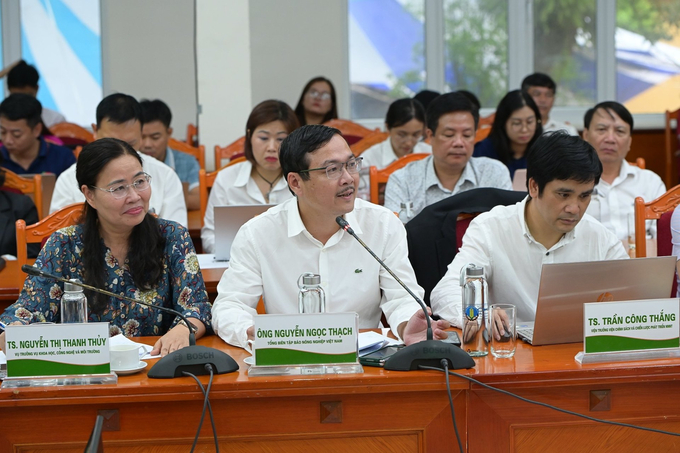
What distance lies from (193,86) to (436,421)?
515 cm

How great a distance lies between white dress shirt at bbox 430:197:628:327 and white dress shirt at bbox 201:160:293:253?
1432 mm

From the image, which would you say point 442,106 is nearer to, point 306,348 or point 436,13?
point 306,348

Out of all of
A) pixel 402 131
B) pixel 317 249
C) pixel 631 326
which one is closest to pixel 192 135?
pixel 402 131

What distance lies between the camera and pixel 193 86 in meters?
6.27

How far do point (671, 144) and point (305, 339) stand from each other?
522 cm

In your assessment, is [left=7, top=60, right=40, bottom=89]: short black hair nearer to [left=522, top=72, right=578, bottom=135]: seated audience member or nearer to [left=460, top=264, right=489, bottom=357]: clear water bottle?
[left=522, top=72, right=578, bottom=135]: seated audience member

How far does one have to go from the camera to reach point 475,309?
164cm

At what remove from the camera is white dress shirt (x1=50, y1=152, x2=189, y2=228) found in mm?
3340

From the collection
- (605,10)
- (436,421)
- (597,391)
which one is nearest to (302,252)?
(436,421)

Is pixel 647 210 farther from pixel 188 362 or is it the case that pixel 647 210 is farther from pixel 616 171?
pixel 188 362

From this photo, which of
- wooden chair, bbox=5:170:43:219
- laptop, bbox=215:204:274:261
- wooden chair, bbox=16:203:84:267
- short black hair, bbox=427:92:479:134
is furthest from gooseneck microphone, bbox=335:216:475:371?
wooden chair, bbox=5:170:43:219

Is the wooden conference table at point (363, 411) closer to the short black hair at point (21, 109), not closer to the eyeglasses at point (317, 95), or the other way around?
the short black hair at point (21, 109)

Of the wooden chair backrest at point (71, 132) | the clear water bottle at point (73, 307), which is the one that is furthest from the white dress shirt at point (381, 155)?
the clear water bottle at point (73, 307)

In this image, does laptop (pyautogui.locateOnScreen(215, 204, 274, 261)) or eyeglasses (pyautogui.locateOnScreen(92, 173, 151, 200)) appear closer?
eyeglasses (pyautogui.locateOnScreen(92, 173, 151, 200))
